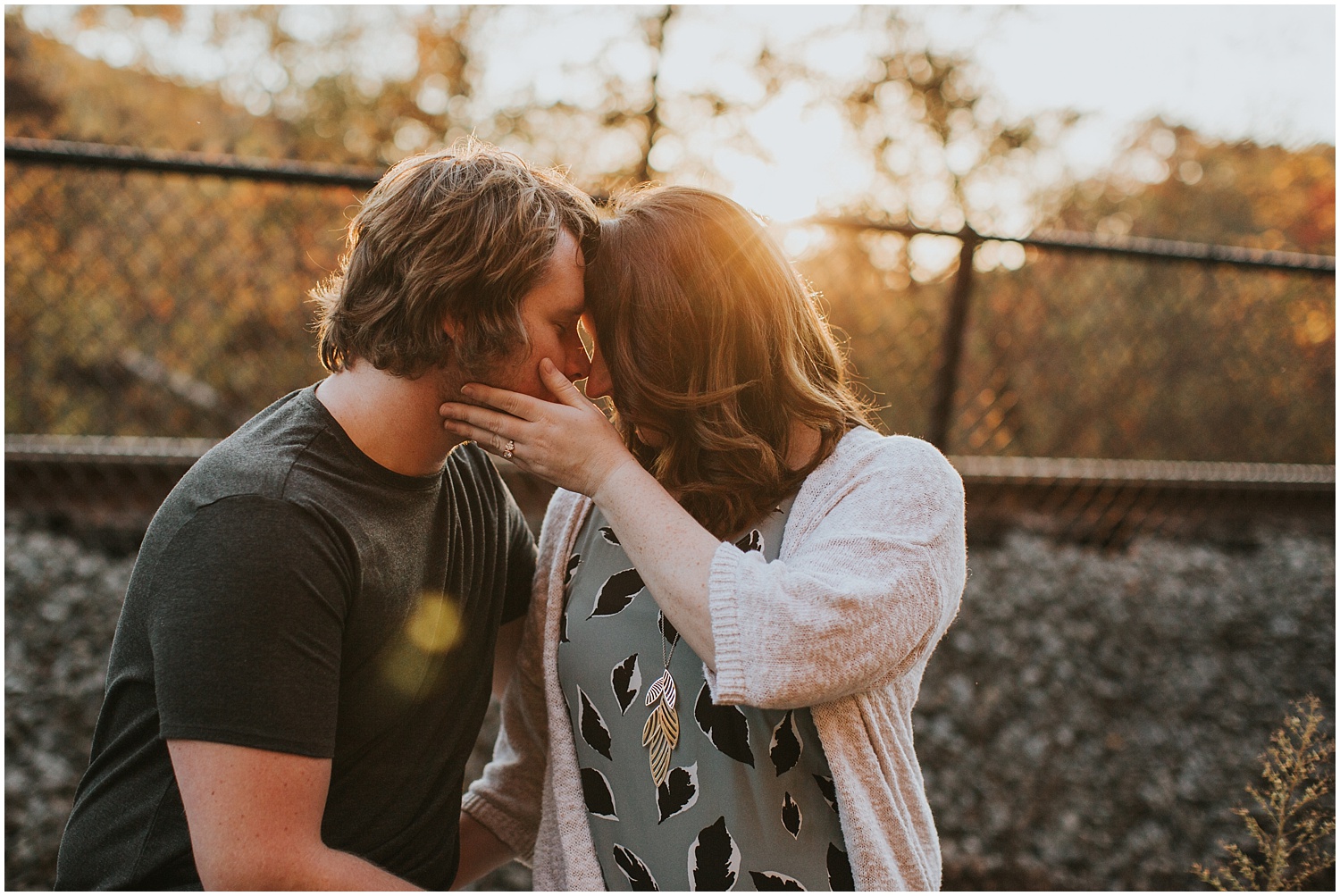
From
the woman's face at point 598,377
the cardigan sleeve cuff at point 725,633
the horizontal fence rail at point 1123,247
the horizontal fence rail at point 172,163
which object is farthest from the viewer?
the horizontal fence rail at point 1123,247

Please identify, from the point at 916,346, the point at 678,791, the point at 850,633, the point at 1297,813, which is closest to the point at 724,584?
the point at 850,633

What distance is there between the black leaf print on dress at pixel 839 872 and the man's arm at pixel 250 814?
88cm

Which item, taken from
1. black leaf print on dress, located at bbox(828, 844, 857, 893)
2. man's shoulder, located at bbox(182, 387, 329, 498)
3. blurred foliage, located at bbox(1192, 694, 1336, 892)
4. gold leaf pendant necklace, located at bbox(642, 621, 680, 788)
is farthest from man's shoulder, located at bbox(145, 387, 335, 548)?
blurred foliage, located at bbox(1192, 694, 1336, 892)

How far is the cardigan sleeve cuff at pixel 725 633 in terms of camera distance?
140 centimetres

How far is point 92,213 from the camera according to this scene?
505 centimetres

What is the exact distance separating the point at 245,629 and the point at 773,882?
3.32ft

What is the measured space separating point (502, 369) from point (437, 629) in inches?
20.9

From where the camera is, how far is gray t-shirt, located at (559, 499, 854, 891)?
5.19 feet

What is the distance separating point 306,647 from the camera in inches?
54.1

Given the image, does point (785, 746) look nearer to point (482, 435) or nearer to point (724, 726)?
point (724, 726)

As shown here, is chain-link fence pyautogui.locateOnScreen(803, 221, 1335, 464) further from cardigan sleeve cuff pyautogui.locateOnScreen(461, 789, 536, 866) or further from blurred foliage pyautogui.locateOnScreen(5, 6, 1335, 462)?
cardigan sleeve cuff pyautogui.locateOnScreen(461, 789, 536, 866)

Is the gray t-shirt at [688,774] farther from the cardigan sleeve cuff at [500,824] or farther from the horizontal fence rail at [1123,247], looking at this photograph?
the horizontal fence rail at [1123,247]

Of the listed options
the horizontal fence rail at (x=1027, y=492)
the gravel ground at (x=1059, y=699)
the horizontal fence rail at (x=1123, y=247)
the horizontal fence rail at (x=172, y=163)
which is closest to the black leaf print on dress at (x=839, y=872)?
the gravel ground at (x=1059, y=699)

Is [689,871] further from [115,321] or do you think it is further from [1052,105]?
[1052,105]
